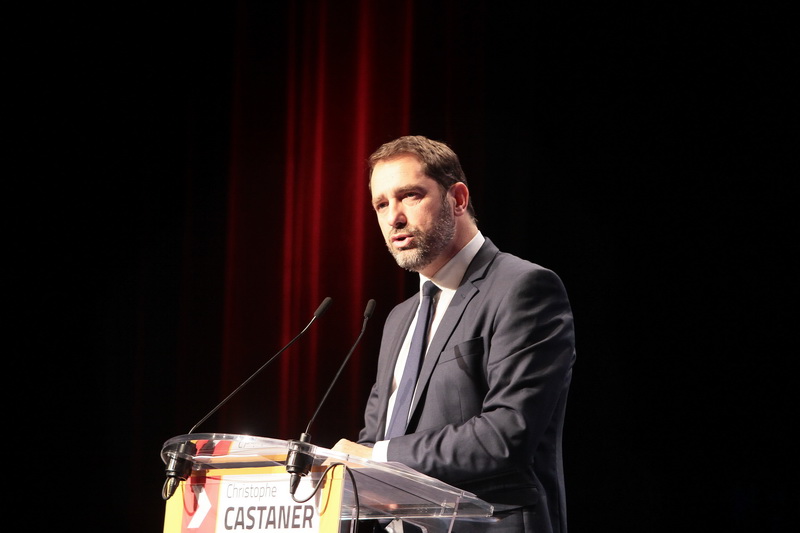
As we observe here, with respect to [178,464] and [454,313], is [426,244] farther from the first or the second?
[178,464]

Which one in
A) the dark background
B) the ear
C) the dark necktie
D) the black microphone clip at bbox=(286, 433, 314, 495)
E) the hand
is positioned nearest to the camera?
the black microphone clip at bbox=(286, 433, 314, 495)

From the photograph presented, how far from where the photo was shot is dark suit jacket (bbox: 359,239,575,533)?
1.99 meters

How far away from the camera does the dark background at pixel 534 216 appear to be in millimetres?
3121

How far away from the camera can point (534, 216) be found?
3.46 meters

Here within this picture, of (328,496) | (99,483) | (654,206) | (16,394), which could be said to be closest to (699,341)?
(654,206)

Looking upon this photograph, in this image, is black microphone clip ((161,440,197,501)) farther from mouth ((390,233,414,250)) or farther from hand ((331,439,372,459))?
mouth ((390,233,414,250))

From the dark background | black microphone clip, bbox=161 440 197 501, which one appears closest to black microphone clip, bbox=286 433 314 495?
black microphone clip, bbox=161 440 197 501

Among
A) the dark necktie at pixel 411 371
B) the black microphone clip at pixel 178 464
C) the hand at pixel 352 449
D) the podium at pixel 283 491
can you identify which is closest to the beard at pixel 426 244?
the dark necktie at pixel 411 371

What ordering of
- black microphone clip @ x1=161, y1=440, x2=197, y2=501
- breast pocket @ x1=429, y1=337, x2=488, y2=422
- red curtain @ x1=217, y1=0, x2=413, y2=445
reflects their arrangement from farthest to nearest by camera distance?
red curtain @ x1=217, y1=0, x2=413, y2=445, breast pocket @ x1=429, y1=337, x2=488, y2=422, black microphone clip @ x1=161, y1=440, x2=197, y2=501

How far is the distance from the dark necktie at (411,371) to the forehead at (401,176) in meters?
0.37

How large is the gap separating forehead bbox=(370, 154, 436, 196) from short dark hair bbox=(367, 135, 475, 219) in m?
0.02

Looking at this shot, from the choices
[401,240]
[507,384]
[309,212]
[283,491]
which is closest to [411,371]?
[507,384]

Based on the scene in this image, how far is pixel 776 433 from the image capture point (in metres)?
3.02

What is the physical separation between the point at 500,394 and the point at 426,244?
66cm
